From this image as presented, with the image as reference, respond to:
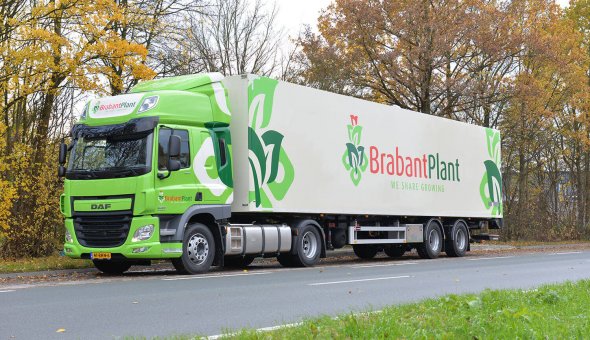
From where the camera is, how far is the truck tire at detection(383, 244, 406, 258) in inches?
875

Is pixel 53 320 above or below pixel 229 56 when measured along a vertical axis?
below

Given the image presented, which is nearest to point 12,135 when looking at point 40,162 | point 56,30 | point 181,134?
point 40,162

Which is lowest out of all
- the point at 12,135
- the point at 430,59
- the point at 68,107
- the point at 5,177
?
the point at 5,177

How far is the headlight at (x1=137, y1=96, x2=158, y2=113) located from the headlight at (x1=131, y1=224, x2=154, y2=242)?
2.34 meters

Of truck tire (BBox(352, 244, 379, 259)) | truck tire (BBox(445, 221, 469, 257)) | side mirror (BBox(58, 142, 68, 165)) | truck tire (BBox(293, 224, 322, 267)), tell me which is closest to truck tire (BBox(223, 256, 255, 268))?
truck tire (BBox(293, 224, 322, 267))

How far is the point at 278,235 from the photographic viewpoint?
53.3 ft

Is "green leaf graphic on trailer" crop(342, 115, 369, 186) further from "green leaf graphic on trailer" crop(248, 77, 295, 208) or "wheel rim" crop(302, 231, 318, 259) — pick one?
"green leaf graphic on trailer" crop(248, 77, 295, 208)

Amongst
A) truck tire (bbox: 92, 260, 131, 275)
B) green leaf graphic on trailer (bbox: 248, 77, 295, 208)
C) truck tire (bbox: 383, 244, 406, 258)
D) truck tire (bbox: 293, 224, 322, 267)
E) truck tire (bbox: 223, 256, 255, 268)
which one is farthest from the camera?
truck tire (bbox: 383, 244, 406, 258)

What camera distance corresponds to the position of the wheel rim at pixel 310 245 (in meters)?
17.2

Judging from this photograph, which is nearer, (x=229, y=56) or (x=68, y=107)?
(x=68, y=107)

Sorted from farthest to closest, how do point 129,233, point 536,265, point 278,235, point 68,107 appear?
1. point 68,107
2. point 536,265
3. point 278,235
4. point 129,233

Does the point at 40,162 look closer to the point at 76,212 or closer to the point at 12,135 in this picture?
the point at 12,135

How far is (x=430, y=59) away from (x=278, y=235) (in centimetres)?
1321

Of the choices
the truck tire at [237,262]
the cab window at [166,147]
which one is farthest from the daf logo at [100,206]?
the truck tire at [237,262]
